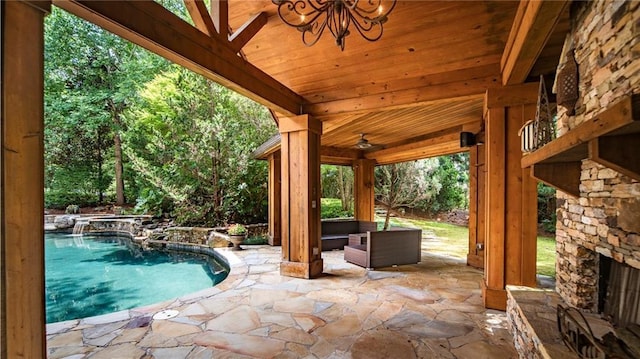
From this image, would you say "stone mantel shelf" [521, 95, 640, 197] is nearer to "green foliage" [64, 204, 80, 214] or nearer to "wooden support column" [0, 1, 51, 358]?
"wooden support column" [0, 1, 51, 358]

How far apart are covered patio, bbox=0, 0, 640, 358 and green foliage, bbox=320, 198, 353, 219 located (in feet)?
19.9

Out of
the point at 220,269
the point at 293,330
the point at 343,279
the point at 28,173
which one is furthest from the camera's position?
the point at 220,269

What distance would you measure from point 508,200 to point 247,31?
3433 mm

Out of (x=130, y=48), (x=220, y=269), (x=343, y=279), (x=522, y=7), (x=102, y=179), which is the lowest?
(x=220, y=269)

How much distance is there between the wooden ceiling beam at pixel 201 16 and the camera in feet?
8.32

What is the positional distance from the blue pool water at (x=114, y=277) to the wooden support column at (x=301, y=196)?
2.07 m

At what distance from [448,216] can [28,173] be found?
14.4 m

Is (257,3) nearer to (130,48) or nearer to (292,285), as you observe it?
(292,285)

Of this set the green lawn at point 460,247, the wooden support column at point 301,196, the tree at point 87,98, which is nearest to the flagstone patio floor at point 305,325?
the wooden support column at point 301,196

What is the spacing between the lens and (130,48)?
1377 centimetres

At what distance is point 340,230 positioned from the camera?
7.10m

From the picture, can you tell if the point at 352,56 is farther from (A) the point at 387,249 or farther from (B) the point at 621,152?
(A) the point at 387,249

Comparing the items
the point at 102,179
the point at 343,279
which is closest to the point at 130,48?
the point at 102,179

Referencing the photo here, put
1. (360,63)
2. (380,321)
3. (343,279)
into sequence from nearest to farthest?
1. (380,321)
2. (360,63)
3. (343,279)
